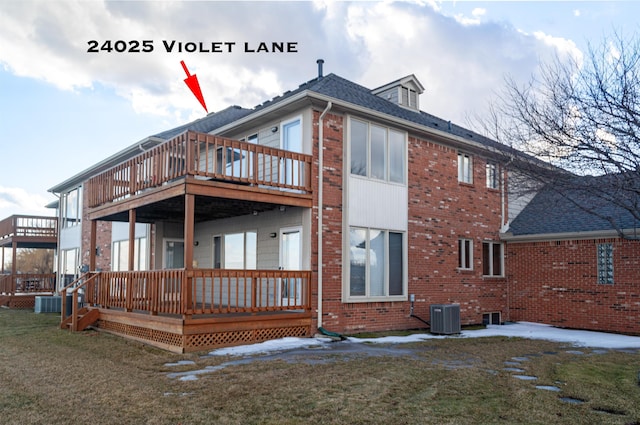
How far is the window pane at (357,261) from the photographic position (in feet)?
41.6

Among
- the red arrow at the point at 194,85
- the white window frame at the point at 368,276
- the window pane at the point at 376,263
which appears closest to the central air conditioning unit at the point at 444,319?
the white window frame at the point at 368,276

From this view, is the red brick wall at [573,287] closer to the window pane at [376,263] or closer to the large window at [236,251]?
the window pane at [376,263]

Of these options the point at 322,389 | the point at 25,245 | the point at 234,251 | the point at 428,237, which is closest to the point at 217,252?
the point at 234,251

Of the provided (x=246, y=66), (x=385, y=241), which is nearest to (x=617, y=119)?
(x=385, y=241)

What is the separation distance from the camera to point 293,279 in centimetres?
1209

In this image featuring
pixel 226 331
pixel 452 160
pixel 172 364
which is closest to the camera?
pixel 172 364

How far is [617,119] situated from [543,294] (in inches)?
316

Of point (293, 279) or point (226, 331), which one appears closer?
point (226, 331)

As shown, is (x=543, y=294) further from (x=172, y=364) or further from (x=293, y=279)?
(x=172, y=364)

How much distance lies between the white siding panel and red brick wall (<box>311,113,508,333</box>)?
31 centimetres

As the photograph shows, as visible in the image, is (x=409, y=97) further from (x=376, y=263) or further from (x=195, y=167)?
(x=195, y=167)

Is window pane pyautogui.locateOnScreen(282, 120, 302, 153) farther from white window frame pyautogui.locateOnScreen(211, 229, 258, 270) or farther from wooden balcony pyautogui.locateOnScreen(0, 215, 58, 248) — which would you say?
wooden balcony pyautogui.locateOnScreen(0, 215, 58, 248)

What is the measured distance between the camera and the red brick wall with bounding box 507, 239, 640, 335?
13.8m

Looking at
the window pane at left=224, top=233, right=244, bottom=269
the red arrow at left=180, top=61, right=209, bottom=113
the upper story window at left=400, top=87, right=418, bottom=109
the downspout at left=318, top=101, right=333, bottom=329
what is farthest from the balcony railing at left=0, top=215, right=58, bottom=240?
the downspout at left=318, top=101, right=333, bottom=329
